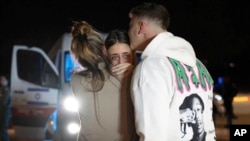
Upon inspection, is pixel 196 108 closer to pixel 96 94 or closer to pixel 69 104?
pixel 96 94

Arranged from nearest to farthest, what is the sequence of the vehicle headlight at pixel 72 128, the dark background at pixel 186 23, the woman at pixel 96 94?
1. the woman at pixel 96 94
2. the vehicle headlight at pixel 72 128
3. the dark background at pixel 186 23

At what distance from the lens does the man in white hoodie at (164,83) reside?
2602 mm

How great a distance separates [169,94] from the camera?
265 cm

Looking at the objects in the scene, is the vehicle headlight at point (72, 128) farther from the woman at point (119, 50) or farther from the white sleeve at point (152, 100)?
the white sleeve at point (152, 100)

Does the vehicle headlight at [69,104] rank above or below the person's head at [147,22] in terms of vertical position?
below

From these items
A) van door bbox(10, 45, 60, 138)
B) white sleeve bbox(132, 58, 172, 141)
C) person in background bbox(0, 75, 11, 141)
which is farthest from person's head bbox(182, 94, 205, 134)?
person in background bbox(0, 75, 11, 141)

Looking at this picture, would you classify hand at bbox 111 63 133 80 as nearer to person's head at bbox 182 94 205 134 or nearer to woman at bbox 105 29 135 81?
woman at bbox 105 29 135 81

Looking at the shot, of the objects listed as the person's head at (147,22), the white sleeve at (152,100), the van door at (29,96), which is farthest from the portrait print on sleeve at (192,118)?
the van door at (29,96)

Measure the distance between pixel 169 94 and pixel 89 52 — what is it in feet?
2.54

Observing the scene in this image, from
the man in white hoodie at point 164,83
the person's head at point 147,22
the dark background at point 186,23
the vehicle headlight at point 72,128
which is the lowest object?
the vehicle headlight at point 72,128

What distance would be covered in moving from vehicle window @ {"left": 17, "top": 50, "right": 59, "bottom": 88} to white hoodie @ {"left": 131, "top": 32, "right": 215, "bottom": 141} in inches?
279

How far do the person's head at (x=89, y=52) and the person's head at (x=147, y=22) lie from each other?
40 centimetres

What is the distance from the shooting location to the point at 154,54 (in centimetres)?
275

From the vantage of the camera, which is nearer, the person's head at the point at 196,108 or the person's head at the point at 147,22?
the person's head at the point at 196,108
